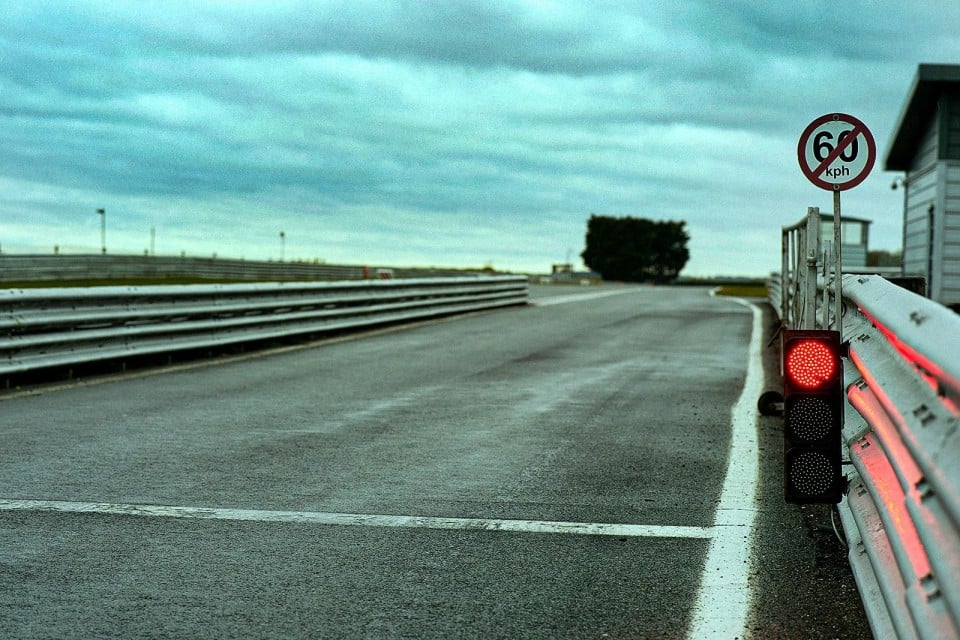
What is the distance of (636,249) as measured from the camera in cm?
12206

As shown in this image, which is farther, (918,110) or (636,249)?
(636,249)

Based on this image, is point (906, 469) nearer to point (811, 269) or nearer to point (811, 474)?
point (811, 474)

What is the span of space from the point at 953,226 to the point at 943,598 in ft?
67.2

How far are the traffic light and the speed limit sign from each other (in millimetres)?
4305

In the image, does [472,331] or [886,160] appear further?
[886,160]

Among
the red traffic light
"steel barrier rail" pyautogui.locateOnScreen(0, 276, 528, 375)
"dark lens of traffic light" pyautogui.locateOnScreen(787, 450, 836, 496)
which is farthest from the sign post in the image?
"steel barrier rail" pyautogui.locateOnScreen(0, 276, 528, 375)

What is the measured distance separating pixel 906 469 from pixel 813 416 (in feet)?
4.15

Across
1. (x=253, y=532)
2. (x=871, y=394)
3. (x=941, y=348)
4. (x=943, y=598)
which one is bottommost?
(x=253, y=532)

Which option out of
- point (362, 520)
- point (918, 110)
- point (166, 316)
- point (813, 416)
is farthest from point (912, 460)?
point (918, 110)

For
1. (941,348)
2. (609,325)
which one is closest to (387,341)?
(609,325)

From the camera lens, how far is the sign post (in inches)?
331

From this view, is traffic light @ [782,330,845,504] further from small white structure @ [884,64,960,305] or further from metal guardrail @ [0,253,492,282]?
metal guardrail @ [0,253,492,282]

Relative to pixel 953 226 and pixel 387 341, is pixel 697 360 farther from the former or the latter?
pixel 953 226

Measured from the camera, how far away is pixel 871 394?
4.16 meters
